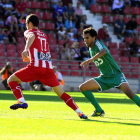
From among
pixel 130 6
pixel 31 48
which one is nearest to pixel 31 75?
pixel 31 48

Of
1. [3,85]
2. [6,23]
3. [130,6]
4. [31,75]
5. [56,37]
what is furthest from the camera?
[130,6]

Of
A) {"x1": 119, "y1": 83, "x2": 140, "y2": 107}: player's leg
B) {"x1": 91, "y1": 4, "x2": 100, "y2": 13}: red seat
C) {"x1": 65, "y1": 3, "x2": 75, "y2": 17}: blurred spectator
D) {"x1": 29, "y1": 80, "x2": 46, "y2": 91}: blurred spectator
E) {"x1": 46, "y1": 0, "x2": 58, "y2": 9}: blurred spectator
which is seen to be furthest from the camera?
{"x1": 91, "y1": 4, "x2": 100, "y2": 13}: red seat

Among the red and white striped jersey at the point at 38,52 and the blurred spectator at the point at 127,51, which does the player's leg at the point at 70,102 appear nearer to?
the red and white striped jersey at the point at 38,52

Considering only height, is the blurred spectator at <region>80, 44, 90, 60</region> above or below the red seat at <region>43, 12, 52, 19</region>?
below

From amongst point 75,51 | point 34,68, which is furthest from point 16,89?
point 75,51

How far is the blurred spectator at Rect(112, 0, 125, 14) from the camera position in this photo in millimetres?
25141

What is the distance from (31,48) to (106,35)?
53.6ft

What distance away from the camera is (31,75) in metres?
A: 6.82

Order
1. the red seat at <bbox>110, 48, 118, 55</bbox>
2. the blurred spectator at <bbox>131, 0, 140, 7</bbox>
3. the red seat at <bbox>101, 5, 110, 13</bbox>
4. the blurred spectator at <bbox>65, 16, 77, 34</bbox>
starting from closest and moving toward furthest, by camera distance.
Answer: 1. the red seat at <bbox>110, 48, 118, 55</bbox>
2. the blurred spectator at <bbox>65, 16, 77, 34</bbox>
3. the red seat at <bbox>101, 5, 110, 13</bbox>
4. the blurred spectator at <bbox>131, 0, 140, 7</bbox>

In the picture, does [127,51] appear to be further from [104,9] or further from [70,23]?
[104,9]

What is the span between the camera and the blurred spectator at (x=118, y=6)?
2514 centimetres

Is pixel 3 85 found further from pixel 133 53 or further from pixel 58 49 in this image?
pixel 133 53

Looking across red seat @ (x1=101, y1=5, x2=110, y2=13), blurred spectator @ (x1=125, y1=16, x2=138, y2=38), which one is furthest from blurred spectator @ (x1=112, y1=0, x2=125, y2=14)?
blurred spectator @ (x1=125, y1=16, x2=138, y2=38)

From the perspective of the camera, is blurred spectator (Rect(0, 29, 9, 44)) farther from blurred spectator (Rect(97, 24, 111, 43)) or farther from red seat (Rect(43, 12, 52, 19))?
blurred spectator (Rect(97, 24, 111, 43))
